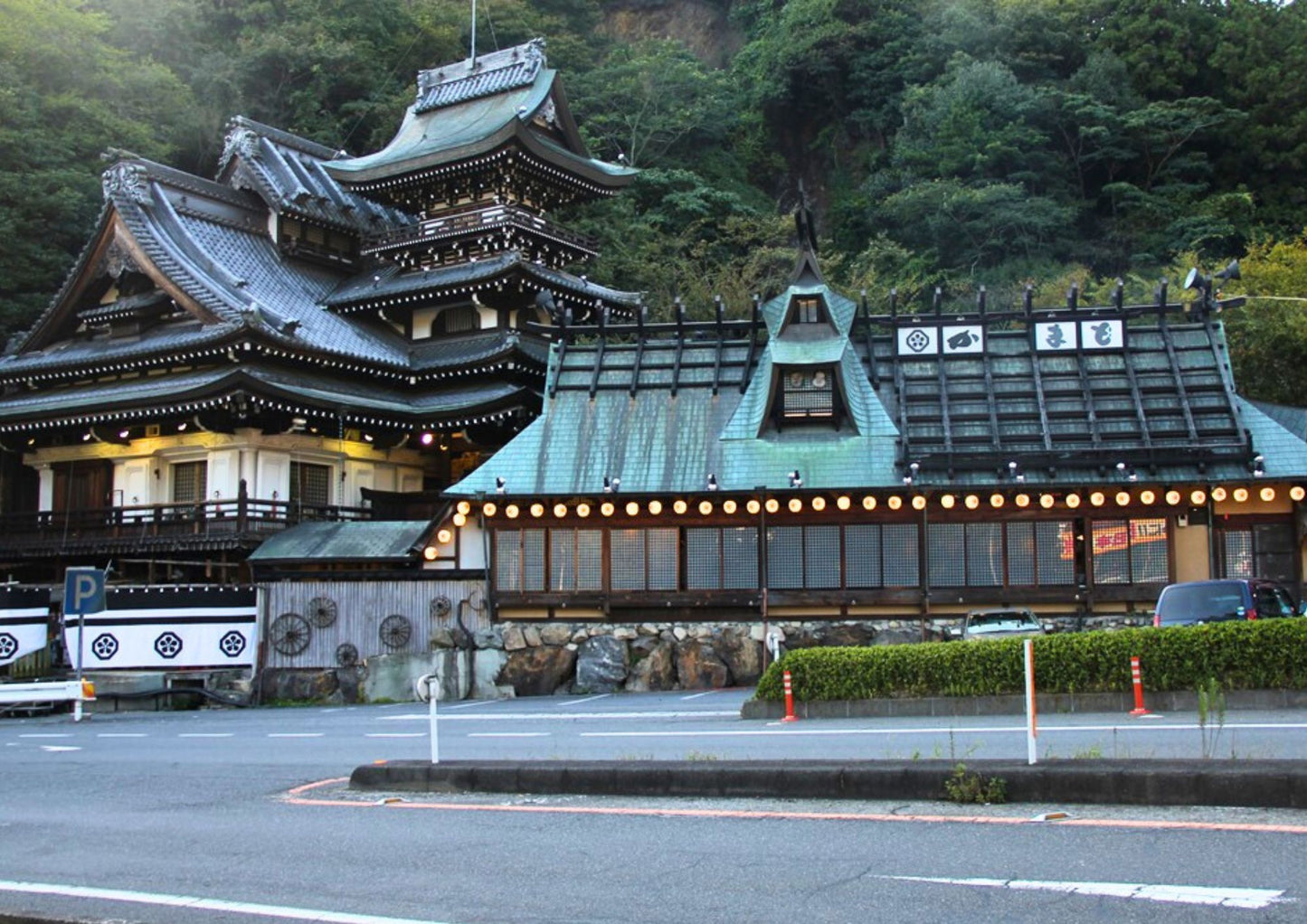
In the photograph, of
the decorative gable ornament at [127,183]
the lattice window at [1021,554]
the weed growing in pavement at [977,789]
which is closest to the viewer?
the weed growing in pavement at [977,789]

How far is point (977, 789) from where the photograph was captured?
10133 millimetres

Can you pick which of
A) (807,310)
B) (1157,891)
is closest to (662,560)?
(807,310)

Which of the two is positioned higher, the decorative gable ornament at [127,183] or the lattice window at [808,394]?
the decorative gable ornament at [127,183]

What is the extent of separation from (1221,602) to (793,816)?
12147 mm

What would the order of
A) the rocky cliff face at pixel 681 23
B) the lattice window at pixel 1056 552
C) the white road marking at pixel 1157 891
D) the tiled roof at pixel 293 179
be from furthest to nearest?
the rocky cliff face at pixel 681 23, the tiled roof at pixel 293 179, the lattice window at pixel 1056 552, the white road marking at pixel 1157 891

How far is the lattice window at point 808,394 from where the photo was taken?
2989cm

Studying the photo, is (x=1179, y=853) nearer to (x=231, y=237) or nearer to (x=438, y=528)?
(x=438, y=528)

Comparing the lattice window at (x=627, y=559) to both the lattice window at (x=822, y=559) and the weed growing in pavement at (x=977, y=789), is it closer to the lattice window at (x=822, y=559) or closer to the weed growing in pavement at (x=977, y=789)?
the lattice window at (x=822, y=559)

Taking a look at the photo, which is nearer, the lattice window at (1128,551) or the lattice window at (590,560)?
the lattice window at (1128,551)

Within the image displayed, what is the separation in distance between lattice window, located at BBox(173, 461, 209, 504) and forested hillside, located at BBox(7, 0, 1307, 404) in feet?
40.3

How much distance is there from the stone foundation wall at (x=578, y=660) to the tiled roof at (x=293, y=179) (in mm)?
21765

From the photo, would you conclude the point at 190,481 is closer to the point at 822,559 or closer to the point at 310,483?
the point at 310,483

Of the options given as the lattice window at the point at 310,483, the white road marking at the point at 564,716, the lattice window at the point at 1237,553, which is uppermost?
the lattice window at the point at 310,483

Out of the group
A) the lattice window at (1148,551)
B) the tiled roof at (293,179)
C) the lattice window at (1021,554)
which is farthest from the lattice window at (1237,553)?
the tiled roof at (293,179)
